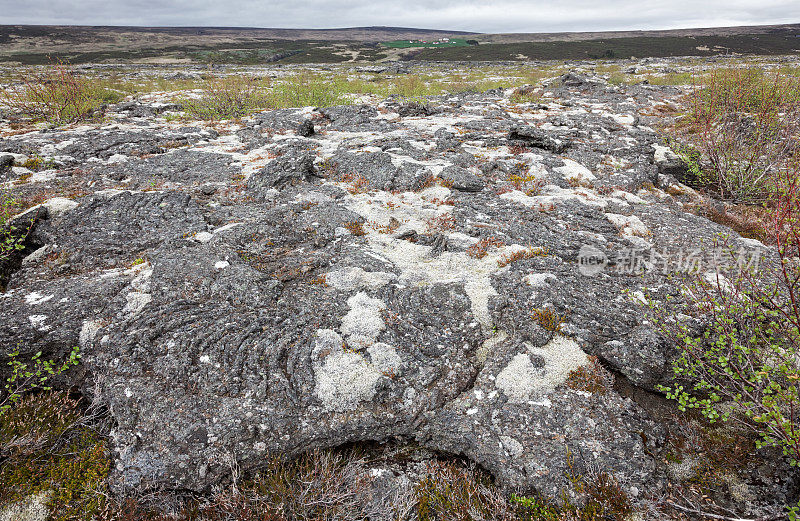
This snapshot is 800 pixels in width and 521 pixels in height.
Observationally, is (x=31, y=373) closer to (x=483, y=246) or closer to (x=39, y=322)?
(x=39, y=322)

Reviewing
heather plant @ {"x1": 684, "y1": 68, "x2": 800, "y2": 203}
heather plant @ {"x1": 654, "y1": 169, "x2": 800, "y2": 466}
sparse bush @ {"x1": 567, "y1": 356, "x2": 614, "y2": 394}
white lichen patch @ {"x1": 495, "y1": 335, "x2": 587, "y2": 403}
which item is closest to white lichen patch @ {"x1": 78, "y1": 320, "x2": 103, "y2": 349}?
white lichen patch @ {"x1": 495, "y1": 335, "x2": 587, "y2": 403}

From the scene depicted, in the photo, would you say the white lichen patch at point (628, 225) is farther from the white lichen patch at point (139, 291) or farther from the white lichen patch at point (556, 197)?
the white lichen patch at point (139, 291)

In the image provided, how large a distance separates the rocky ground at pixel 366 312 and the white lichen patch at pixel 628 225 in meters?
0.10

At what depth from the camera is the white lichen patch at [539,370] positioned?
615 centimetres

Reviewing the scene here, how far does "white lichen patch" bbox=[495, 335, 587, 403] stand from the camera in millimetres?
6152

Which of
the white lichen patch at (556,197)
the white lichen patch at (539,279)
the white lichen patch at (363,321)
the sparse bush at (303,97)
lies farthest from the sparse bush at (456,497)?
the sparse bush at (303,97)

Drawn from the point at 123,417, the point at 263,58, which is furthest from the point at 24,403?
the point at 263,58

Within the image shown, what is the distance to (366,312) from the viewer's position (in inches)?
289

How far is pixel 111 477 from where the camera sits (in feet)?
17.1

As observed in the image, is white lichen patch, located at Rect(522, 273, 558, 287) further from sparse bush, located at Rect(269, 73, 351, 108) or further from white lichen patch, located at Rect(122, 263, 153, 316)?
sparse bush, located at Rect(269, 73, 351, 108)

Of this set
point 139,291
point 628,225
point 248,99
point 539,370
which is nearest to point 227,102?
point 248,99

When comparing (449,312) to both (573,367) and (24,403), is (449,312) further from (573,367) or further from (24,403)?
(24,403)

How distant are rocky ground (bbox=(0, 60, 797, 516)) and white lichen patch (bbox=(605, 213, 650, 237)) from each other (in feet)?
0.33

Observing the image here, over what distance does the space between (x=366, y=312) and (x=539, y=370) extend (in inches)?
137
